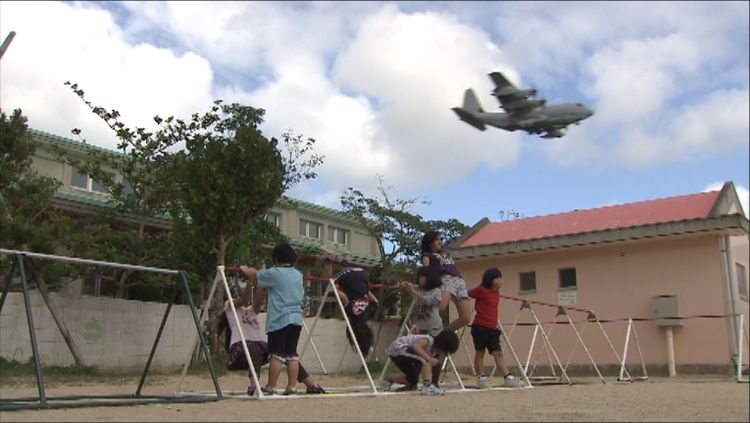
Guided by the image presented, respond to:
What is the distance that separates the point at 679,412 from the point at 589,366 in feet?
40.8

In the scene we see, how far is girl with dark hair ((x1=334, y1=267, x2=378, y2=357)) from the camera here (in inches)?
342

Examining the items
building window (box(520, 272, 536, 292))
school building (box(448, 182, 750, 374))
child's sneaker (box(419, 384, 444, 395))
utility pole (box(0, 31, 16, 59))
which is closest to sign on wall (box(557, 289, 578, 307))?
school building (box(448, 182, 750, 374))

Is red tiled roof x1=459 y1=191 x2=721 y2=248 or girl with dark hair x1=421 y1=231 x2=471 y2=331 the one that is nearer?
girl with dark hair x1=421 y1=231 x2=471 y2=331

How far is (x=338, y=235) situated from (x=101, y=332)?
90.5 ft

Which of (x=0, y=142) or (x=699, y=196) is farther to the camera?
(x=699, y=196)

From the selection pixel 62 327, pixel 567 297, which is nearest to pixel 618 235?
pixel 567 297

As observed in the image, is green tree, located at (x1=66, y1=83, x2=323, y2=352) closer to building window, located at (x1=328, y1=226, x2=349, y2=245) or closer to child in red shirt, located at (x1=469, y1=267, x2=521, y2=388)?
child in red shirt, located at (x1=469, y1=267, x2=521, y2=388)

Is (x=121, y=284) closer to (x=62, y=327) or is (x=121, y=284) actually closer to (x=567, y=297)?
(x=62, y=327)

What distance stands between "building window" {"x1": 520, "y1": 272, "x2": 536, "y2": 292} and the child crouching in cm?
1160

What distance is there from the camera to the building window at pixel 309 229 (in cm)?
3884

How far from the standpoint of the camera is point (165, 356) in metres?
15.3

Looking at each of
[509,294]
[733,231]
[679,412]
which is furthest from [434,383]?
[509,294]

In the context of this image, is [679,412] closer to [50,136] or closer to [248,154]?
[248,154]

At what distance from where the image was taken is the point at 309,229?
39.4 metres
